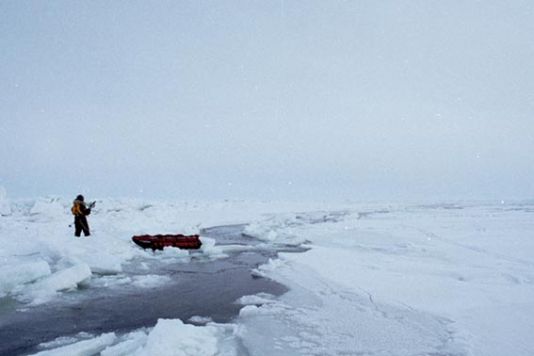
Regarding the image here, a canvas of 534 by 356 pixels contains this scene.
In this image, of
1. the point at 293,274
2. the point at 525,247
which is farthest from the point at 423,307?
the point at 525,247

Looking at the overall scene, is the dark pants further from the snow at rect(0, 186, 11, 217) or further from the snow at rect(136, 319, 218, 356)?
the snow at rect(0, 186, 11, 217)

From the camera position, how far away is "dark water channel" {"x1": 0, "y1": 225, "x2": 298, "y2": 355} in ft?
15.7

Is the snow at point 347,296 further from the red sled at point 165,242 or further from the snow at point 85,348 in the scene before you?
the red sled at point 165,242

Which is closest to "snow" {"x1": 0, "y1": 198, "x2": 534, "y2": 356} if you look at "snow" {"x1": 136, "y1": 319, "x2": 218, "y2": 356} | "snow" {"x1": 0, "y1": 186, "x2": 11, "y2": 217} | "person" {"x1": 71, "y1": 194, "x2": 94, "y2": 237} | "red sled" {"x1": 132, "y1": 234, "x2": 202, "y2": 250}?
"snow" {"x1": 136, "y1": 319, "x2": 218, "y2": 356}

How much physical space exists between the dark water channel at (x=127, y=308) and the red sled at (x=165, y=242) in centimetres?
281

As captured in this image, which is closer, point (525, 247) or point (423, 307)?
point (423, 307)

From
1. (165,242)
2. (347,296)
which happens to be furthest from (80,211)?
(347,296)

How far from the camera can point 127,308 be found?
5.95 m

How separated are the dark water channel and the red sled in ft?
9.22

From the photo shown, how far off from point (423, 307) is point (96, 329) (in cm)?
409

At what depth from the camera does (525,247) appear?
10.3 meters

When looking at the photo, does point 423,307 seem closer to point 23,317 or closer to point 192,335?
point 192,335

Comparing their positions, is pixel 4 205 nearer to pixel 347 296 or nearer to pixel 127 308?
pixel 127 308

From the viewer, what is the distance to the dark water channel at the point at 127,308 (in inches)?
189
